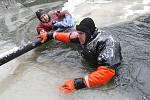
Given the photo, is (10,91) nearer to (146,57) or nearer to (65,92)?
(65,92)

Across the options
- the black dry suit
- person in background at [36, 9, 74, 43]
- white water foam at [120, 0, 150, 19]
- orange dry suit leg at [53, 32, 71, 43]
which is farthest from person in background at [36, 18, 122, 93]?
white water foam at [120, 0, 150, 19]

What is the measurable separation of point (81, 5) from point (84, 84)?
463cm

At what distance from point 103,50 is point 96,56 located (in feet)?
0.84

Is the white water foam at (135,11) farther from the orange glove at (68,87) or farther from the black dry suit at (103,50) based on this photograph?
the orange glove at (68,87)

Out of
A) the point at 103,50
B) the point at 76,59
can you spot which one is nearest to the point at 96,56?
the point at 103,50

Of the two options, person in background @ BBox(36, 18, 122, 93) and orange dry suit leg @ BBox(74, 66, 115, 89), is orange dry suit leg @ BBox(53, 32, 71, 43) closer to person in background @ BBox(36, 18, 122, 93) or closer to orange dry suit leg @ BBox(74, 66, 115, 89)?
person in background @ BBox(36, 18, 122, 93)

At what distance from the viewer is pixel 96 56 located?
4652 mm

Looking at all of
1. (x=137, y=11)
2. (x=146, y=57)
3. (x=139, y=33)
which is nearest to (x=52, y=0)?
(x=137, y=11)

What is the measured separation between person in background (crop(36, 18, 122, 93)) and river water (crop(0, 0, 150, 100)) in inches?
6.3

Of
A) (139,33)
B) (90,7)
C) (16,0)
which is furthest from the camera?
(16,0)

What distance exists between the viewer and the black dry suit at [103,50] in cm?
434

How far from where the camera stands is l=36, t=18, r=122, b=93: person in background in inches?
167

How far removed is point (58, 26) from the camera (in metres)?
6.40

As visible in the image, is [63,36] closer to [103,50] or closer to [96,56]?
[96,56]
